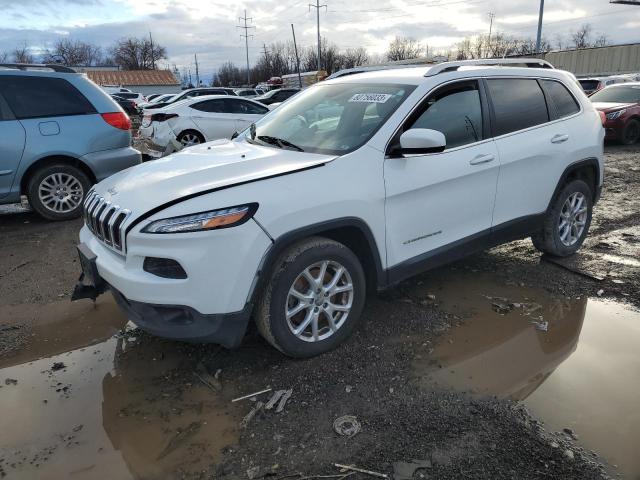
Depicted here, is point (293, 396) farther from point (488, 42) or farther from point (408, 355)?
point (488, 42)

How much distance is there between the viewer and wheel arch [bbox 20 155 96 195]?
6.25 meters

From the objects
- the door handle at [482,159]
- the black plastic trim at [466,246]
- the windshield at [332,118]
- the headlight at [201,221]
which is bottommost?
the black plastic trim at [466,246]

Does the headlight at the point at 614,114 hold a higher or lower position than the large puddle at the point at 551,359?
higher

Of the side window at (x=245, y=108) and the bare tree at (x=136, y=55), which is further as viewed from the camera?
the bare tree at (x=136, y=55)

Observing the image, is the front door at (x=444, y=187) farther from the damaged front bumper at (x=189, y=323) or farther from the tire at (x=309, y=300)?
the damaged front bumper at (x=189, y=323)

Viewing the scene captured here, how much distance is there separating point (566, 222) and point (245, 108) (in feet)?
28.7

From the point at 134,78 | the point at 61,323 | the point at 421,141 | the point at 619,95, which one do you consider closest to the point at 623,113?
the point at 619,95

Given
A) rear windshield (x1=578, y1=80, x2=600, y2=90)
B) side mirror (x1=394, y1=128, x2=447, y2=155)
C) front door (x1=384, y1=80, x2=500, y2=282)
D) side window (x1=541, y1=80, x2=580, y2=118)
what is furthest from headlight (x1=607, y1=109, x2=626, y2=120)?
side mirror (x1=394, y1=128, x2=447, y2=155)

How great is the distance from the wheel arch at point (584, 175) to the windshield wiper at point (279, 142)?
245 centimetres

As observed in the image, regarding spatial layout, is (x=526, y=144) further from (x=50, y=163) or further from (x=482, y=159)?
(x=50, y=163)

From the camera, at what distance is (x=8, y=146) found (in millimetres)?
6023

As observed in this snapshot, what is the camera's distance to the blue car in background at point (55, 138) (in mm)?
6113

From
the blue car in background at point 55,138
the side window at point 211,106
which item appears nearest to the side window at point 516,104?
the blue car in background at point 55,138

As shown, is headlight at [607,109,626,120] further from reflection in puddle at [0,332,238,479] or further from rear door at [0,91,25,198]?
reflection in puddle at [0,332,238,479]
